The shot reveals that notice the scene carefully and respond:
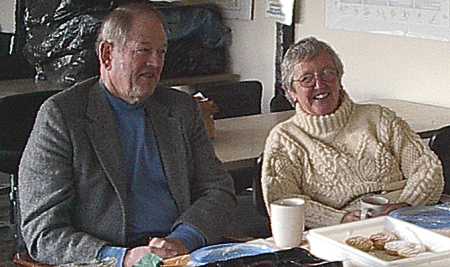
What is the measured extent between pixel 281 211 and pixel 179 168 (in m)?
0.60

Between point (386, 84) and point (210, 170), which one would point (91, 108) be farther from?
point (386, 84)

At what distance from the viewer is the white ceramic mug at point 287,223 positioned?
207 centimetres

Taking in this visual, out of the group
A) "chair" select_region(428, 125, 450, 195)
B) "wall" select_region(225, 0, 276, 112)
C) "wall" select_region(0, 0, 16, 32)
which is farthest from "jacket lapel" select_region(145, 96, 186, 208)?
"wall" select_region(0, 0, 16, 32)

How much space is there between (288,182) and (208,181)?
23 centimetres

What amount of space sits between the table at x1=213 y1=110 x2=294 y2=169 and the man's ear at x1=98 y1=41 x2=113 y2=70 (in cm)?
75

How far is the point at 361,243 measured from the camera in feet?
6.28

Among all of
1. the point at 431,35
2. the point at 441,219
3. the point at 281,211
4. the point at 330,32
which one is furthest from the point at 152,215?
the point at 330,32

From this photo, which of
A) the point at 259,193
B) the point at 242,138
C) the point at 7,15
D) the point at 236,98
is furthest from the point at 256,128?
the point at 7,15

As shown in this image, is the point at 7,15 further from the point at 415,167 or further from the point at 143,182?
the point at 415,167

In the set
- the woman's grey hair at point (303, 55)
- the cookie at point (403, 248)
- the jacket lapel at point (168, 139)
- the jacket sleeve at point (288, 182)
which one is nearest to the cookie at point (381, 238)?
the cookie at point (403, 248)

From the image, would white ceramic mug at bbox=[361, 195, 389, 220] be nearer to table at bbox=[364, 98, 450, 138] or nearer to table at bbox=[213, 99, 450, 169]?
table at bbox=[213, 99, 450, 169]

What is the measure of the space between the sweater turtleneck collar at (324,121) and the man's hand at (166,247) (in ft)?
1.93

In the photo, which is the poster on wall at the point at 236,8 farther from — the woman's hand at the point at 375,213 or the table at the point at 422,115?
the woman's hand at the point at 375,213

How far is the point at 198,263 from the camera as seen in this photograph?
1.97m
